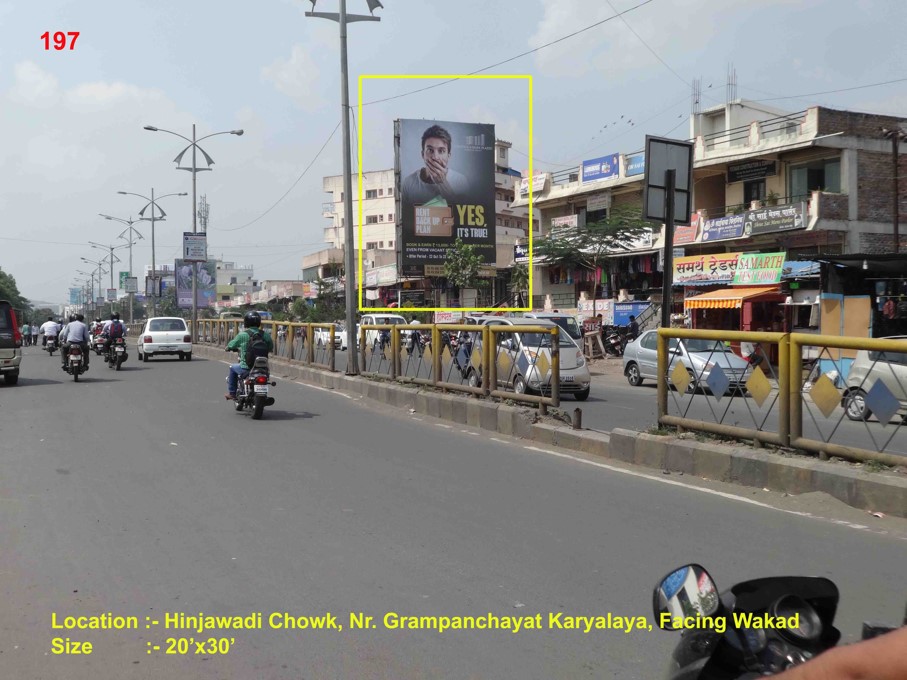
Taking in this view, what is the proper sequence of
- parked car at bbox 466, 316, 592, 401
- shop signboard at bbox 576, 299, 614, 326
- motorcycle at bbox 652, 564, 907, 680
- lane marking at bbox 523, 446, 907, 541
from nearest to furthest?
motorcycle at bbox 652, 564, 907, 680, lane marking at bbox 523, 446, 907, 541, parked car at bbox 466, 316, 592, 401, shop signboard at bbox 576, 299, 614, 326

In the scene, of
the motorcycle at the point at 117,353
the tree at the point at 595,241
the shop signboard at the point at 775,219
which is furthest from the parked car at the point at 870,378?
the tree at the point at 595,241

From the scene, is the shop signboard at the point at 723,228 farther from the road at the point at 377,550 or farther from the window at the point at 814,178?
the road at the point at 377,550

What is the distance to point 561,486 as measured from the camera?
23.1 ft

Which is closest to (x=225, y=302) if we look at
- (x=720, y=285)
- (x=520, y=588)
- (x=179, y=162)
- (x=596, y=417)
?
(x=179, y=162)

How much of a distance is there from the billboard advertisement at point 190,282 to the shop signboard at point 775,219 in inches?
910

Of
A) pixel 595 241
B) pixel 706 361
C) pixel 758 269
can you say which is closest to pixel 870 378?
pixel 706 361

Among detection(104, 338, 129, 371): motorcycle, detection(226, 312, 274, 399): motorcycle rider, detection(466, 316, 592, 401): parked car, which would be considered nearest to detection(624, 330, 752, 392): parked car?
detection(466, 316, 592, 401): parked car

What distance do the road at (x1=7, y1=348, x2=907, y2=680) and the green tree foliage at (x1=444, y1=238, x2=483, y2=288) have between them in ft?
91.3

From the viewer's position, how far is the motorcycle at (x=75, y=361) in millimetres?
18266

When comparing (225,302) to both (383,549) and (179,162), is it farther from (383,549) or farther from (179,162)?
(383,549)

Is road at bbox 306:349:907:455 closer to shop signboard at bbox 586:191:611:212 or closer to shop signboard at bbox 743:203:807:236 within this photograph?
shop signboard at bbox 743:203:807:236

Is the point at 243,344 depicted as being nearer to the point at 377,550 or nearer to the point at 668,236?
the point at 668,236

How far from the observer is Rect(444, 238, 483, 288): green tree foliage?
3675 centimetres

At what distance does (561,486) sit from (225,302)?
4316 inches
